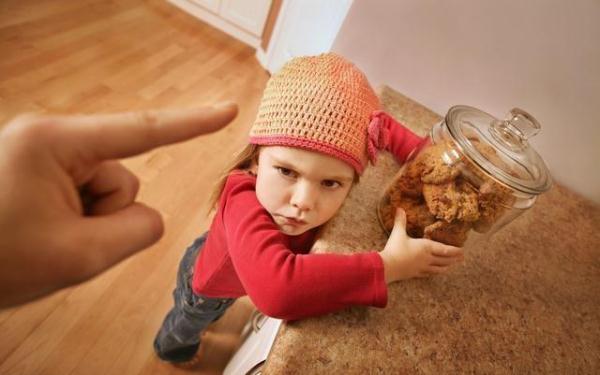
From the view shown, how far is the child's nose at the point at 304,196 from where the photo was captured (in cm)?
50

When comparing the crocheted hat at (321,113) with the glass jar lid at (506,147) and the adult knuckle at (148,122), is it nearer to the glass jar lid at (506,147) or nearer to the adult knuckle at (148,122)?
the glass jar lid at (506,147)

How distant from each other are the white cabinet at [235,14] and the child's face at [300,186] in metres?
2.10

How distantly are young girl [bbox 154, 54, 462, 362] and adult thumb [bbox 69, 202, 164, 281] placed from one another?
18 cm

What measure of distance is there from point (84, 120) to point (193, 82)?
72.3 inches

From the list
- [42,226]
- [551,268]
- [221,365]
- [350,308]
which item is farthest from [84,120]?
[221,365]

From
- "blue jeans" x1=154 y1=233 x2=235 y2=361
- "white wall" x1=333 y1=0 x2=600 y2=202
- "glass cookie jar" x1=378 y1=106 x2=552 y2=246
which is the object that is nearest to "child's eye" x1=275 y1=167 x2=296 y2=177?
"glass cookie jar" x1=378 y1=106 x2=552 y2=246

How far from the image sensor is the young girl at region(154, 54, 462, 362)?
42 centimetres

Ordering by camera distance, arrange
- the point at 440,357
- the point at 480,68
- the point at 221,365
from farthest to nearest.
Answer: the point at 221,365
the point at 480,68
the point at 440,357

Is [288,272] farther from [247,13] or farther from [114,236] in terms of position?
[247,13]

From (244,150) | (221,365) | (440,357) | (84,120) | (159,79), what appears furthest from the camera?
(159,79)

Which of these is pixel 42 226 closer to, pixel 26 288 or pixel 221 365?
pixel 26 288

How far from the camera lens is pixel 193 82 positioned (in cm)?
194

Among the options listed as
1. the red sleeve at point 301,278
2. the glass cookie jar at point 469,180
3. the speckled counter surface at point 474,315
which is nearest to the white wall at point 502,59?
the speckled counter surface at point 474,315

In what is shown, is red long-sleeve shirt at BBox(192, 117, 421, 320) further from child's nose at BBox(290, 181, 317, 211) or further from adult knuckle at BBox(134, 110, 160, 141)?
adult knuckle at BBox(134, 110, 160, 141)
